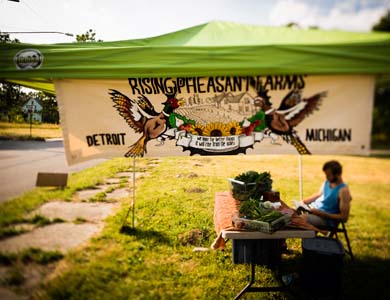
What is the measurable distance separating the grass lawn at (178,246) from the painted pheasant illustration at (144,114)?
1931 mm

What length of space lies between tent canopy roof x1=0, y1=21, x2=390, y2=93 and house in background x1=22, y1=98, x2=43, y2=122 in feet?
5.91

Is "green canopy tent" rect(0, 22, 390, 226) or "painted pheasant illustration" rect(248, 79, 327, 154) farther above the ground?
"green canopy tent" rect(0, 22, 390, 226)

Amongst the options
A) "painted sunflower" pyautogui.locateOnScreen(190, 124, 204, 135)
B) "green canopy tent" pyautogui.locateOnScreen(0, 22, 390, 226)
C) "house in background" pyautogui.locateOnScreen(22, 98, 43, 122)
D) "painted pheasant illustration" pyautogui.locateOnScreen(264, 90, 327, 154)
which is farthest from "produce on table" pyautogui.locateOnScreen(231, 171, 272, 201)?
"house in background" pyautogui.locateOnScreen(22, 98, 43, 122)

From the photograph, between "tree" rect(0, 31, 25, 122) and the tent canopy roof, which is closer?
the tent canopy roof

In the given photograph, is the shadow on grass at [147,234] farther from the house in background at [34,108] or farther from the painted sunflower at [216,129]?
the painted sunflower at [216,129]

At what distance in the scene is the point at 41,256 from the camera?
3594mm

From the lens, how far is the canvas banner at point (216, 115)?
2.19 metres

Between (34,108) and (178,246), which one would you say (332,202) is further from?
(34,108)

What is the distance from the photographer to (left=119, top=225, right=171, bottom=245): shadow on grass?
13.8 feet

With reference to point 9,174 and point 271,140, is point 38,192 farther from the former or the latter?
point 271,140

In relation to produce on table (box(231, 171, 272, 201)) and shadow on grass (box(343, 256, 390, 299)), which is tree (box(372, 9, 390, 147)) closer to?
produce on table (box(231, 171, 272, 201))

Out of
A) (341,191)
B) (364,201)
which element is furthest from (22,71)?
(364,201)

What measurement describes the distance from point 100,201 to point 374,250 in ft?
17.6

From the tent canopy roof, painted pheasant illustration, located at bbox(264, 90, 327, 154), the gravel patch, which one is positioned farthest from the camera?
the gravel patch
